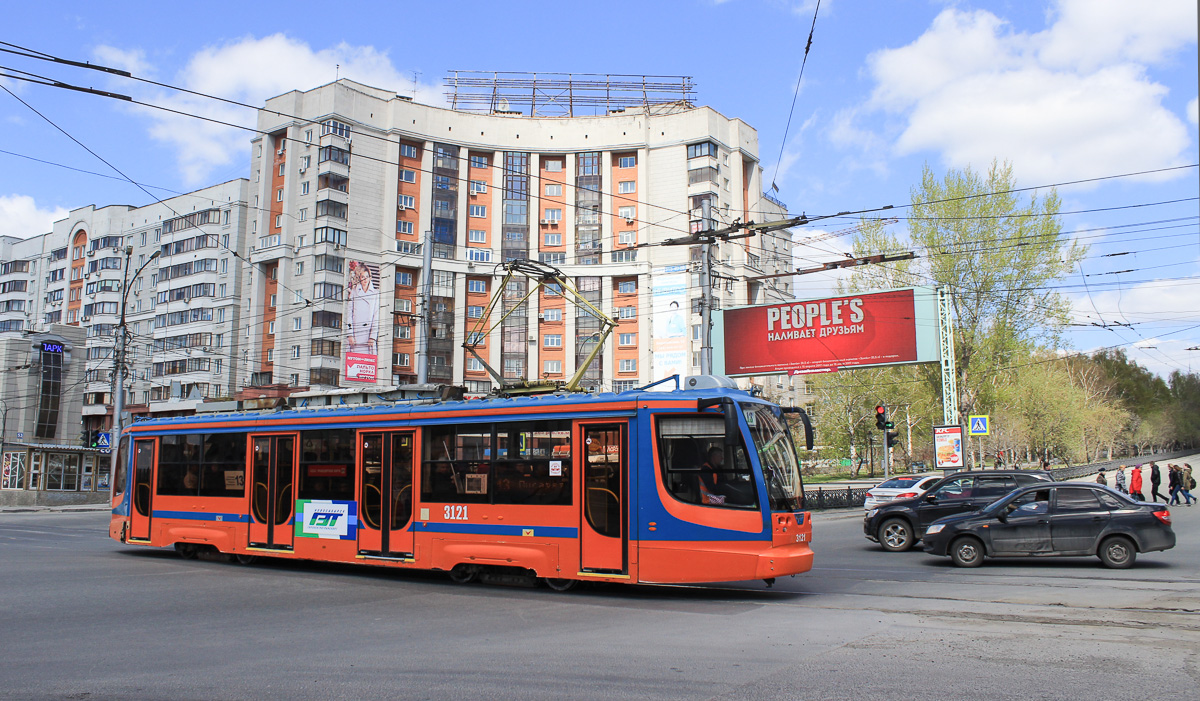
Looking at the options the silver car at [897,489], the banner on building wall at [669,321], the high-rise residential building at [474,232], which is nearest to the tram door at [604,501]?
the silver car at [897,489]

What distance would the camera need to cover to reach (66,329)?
58281 millimetres

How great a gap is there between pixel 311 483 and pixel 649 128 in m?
56.6

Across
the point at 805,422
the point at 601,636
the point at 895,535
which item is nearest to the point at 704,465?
the point at 805,422

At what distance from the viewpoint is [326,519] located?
537 inches

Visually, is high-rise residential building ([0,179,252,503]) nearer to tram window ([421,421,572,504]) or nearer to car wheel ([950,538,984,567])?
tram window ([421,421,572,504])

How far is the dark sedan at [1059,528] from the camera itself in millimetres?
13756

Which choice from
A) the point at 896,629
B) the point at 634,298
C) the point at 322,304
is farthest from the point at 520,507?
the point at 634,298

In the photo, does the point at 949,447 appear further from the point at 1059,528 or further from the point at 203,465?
the point at 203,465

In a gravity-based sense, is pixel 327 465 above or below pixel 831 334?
below

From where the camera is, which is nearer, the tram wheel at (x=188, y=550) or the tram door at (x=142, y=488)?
the tram door at (x=142, y=488)

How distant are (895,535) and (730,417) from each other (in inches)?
352

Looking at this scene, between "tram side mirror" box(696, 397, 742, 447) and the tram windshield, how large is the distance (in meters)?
0.24

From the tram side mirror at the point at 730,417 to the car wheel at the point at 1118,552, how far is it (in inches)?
312

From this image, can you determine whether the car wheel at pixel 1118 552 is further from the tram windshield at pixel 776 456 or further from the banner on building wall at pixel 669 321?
the banner on building wall at pixel 669 321
